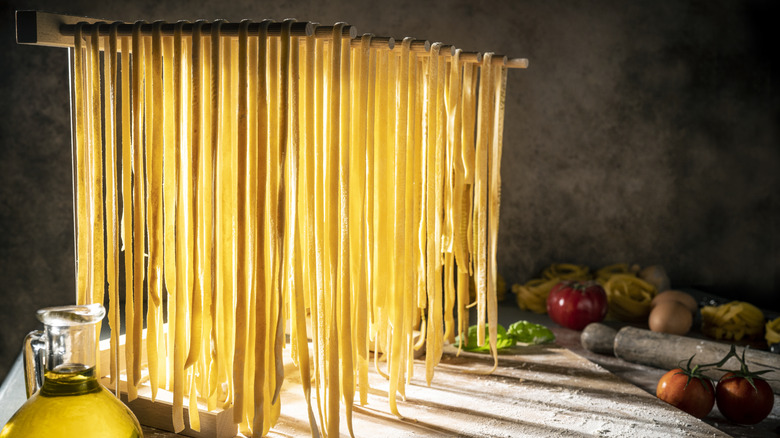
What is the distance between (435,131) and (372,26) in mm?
2056

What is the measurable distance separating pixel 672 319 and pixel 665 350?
0.45 metres

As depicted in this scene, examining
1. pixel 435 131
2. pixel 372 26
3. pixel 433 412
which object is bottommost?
pixel 433 412

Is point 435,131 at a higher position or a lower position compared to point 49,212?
higher

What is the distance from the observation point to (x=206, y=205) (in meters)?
1.26

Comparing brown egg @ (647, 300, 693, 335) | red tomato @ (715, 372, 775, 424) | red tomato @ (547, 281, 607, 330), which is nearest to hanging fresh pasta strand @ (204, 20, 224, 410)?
red tomato @ (715, 372, 775, 424)

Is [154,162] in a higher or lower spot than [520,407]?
higher

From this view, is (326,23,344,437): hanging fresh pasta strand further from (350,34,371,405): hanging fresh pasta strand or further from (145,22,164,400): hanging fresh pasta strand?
(145,22,164,400): hanging fresh pasta strand

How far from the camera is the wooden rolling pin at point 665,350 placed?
2.01 metres

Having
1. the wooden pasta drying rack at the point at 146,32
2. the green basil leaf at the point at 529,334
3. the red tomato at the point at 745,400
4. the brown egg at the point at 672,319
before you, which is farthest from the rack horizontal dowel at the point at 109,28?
the brown egg at the point at 672,319

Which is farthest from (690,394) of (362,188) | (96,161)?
(96,161)

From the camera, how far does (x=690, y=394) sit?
1693 millimetres

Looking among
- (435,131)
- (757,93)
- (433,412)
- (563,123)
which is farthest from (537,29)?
(433,412)

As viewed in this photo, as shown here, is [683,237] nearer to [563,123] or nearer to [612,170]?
[612,170]

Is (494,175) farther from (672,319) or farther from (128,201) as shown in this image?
(672,319)
